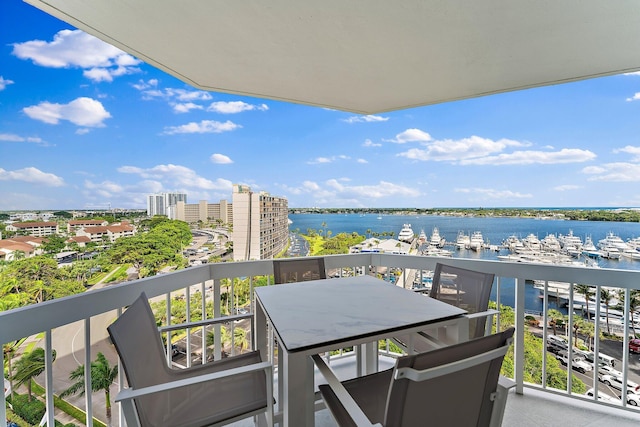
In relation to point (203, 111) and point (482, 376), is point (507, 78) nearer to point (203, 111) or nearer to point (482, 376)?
point (482, 376)

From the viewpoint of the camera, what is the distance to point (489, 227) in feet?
11.7

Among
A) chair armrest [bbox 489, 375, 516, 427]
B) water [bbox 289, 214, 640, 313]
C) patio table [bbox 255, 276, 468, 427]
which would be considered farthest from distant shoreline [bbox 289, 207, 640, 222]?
chair armrest [bbox 489, 375, 516, 427]

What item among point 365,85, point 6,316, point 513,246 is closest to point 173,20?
point 365,85

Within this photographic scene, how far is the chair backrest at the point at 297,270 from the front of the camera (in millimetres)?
2453

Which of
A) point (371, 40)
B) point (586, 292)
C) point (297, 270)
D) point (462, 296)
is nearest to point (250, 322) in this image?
point (297, 270)

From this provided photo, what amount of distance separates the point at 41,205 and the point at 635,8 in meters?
5.78

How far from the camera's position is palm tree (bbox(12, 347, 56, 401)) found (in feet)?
5.81

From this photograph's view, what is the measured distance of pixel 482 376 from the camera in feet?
2.95

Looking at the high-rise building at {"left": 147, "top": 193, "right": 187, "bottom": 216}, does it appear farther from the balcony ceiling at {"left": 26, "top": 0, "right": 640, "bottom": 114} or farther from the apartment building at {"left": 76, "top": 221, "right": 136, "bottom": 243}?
the balcony ceiling at {"left": 26, "top": 0, "right": 640, "bottom": 114}

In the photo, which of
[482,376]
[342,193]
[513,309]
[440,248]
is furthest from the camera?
[342,193]

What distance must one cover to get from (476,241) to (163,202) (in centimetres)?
499

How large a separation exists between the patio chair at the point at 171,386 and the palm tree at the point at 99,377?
27.2 inches

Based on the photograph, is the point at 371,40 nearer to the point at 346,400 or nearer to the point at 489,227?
the point at 346,400

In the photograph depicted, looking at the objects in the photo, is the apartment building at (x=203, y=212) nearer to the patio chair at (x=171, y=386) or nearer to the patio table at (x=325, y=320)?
the patio table at (x=325, y=320)
